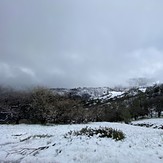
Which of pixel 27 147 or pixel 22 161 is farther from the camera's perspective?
pixel 27 147

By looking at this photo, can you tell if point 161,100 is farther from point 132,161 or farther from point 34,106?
point 132,161

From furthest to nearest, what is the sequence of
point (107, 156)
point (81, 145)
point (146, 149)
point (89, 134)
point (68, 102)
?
point (68, 102) → point (89, 134) → point (81, 145) → point (146, 149) → point (107, 156)

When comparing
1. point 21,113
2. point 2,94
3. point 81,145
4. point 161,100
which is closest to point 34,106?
point 21,113

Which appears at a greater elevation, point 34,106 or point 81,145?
point 34,106

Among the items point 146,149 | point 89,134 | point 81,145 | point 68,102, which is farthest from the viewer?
point 68,102

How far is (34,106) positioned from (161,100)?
5878 centimetres

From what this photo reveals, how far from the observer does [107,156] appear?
10.2 m

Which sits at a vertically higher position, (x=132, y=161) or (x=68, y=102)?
(x=68, y=102)

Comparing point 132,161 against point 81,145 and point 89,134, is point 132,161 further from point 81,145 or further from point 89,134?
point 89,134

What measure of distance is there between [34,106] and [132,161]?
1363 inches

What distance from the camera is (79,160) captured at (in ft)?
32.8

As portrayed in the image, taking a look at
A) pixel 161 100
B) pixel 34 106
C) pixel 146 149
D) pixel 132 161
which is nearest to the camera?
pixel 132 161

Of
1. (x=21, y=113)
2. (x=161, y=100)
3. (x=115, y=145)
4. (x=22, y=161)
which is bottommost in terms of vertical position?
(x=22, y=161)

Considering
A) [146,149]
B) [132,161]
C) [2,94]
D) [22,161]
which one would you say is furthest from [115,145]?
[2,94]
